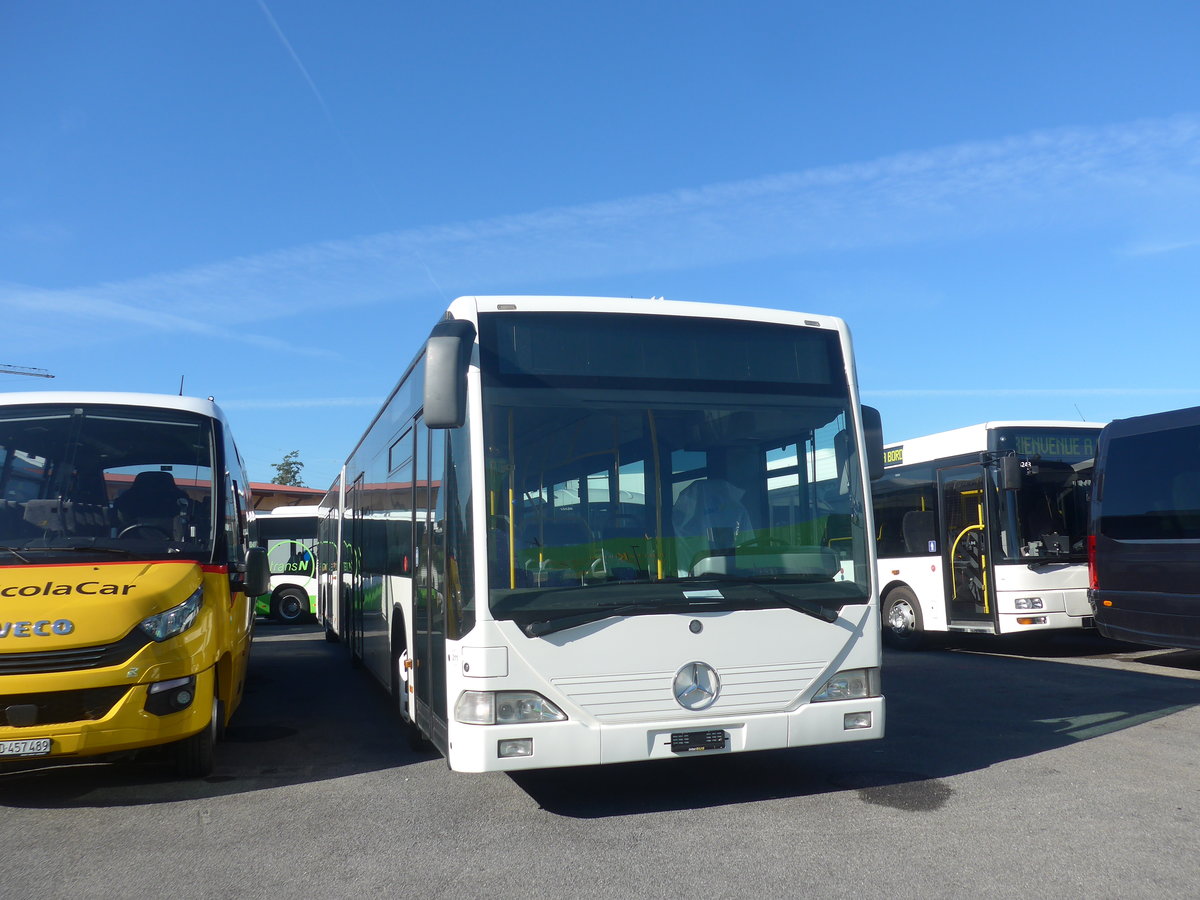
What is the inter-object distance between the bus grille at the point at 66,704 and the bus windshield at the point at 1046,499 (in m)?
10.2

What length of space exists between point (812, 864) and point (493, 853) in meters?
1.55

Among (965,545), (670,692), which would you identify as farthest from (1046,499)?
(670,692)

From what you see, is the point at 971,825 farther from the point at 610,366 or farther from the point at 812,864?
the point at 610,366

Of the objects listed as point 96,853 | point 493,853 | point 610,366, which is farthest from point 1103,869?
point 96,853

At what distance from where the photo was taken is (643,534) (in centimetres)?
577

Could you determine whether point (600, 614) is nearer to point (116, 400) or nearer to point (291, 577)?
point (116, 400)

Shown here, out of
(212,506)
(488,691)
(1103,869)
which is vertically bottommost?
(1103,869)

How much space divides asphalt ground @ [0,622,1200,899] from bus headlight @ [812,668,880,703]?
597mm

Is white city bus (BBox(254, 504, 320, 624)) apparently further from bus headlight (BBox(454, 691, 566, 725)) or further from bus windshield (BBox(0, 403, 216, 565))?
bus headlight (BBox(454, 691, 566, 725))

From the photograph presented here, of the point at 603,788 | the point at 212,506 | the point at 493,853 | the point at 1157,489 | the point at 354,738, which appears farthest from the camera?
the point at 1157,489

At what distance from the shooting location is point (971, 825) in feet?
17.8

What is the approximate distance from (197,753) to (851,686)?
4.28 metres

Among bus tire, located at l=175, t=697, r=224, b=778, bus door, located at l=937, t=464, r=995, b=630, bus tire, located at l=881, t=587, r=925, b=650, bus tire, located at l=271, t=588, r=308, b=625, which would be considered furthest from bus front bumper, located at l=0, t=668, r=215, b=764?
bus tire, located at l=271, t=588, r=308, b=625

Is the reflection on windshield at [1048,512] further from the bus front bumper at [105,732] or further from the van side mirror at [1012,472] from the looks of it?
the bus front bumper at [105,732]
